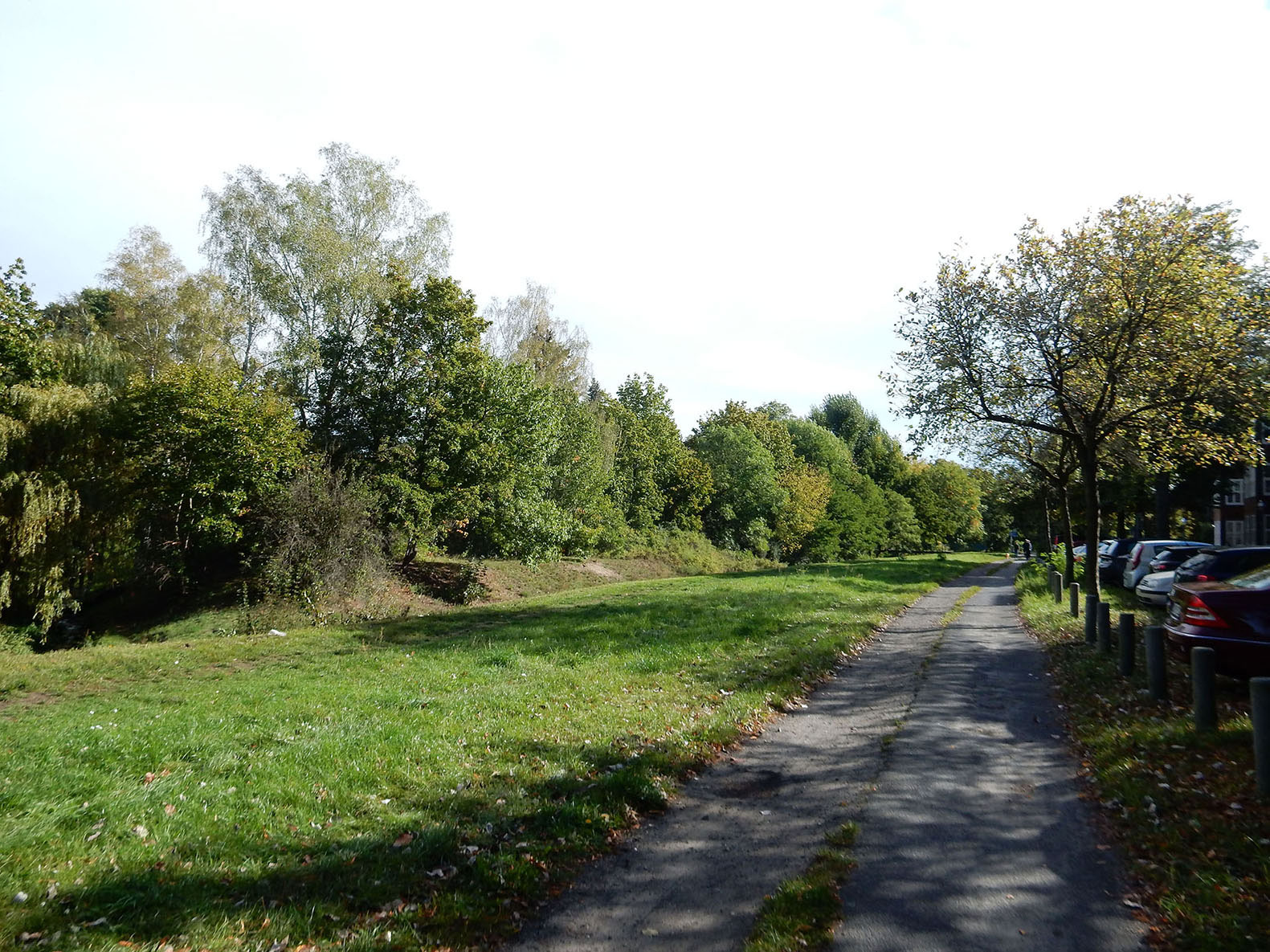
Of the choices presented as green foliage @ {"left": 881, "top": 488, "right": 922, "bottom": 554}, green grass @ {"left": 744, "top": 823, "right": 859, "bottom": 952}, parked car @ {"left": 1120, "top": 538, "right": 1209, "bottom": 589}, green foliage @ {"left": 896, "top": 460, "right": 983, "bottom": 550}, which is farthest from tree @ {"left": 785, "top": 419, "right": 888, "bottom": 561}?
green grass @ {"left": 744, "top": 823, "right": 859, "bottom": 952}

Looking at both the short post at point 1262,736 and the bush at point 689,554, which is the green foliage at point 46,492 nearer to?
the short post at point 1262,736

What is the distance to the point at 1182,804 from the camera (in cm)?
579

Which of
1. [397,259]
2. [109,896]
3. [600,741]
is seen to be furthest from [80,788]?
[397,259]

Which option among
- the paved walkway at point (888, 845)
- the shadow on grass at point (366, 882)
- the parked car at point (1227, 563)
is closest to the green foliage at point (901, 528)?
the parked car at point (1227, 563)

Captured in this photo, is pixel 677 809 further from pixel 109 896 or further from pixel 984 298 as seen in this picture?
pixel 984 298

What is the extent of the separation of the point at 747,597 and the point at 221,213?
26.2 metres

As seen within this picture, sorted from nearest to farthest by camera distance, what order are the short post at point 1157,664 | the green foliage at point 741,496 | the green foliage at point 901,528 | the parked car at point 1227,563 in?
the short post at point 1157,664, the parked car at point 1227,563, the green foliage at point 741,496, the green foliage at point 901,528

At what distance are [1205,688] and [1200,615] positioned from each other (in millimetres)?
1784

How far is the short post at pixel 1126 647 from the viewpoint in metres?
10.5

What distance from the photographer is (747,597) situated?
21000 millimetres

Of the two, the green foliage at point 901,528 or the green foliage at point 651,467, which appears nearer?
the green foliage at point 651,467

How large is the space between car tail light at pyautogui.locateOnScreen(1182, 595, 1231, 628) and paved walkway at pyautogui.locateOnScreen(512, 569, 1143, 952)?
6.42ft

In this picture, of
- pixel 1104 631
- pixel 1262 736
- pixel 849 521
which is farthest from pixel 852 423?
pixel 1262 736

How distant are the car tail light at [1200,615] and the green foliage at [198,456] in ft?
73.2
